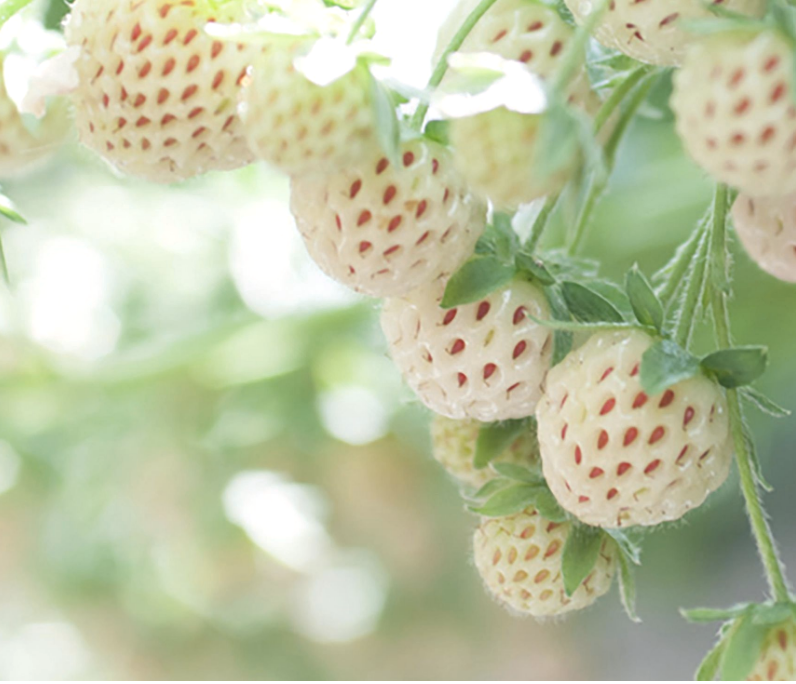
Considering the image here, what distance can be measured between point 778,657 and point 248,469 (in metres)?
0.75

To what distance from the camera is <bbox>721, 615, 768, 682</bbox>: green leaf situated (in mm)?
358

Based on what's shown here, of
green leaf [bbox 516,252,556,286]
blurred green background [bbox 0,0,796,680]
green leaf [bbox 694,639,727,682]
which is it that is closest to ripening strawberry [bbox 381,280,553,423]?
green leaf [bbox 516,252,556,286]

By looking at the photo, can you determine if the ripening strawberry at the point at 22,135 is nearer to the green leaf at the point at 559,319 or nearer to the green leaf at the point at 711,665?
the green leaf at the point at 559,319

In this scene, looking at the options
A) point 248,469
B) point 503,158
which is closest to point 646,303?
point 503,158

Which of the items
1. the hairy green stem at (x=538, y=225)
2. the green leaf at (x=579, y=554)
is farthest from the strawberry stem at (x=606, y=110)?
the green leaf at (x=579, y=554)

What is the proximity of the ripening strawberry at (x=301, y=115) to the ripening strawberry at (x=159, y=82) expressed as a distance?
0.04 m

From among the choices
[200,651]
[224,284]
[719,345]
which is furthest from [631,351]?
[200,651]

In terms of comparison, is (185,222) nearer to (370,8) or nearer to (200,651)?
(200,651)

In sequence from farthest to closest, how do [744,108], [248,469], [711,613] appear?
[248,469], [711,613], [744,108]

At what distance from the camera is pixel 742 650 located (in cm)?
36

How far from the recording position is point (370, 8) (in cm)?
29

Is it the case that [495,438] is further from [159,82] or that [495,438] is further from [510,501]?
[159,82]

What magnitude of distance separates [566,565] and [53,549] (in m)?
0.80

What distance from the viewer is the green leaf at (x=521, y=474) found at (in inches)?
15.9
